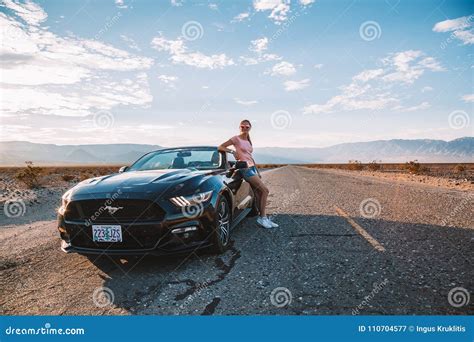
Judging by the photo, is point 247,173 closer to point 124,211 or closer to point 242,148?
point 242,148

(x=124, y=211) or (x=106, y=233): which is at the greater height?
(x=124, y=211)

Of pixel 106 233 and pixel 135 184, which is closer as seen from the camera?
pixel 106 233

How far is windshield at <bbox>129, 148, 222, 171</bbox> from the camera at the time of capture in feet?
17.1

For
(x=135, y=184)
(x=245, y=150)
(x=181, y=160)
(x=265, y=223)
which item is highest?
(x=245, y=150)

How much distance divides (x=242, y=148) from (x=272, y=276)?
8.45ft

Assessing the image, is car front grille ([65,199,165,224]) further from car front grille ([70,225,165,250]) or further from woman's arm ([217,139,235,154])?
woman's arm ([217,139,235,154])

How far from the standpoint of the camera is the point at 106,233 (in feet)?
11.5

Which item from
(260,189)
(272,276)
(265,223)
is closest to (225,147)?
(260,189)

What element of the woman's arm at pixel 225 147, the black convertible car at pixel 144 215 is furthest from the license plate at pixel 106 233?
the woman's arm at pixel 225 147

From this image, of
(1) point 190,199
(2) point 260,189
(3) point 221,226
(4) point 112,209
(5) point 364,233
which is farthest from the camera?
(2) point 260,189

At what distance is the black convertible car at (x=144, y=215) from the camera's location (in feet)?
11.3

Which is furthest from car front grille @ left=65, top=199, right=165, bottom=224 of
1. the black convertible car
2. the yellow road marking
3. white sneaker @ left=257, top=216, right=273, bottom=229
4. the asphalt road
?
the yellow road marking

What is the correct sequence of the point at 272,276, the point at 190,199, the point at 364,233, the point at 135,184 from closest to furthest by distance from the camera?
the point at 272,276, the point at 190,199, the point at 135,184, the point at 364,233

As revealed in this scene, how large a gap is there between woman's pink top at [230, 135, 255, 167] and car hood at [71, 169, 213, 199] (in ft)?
4.38
